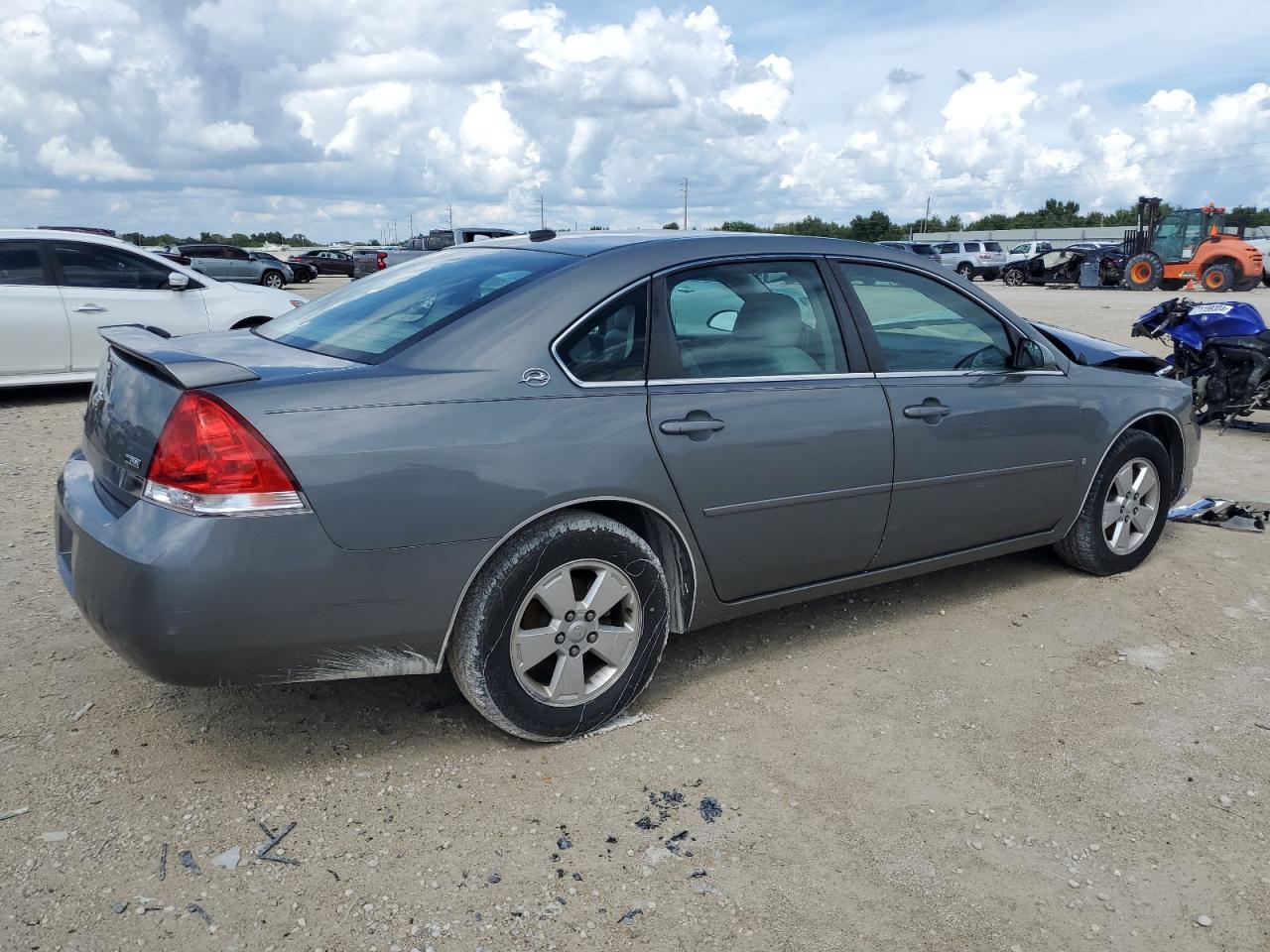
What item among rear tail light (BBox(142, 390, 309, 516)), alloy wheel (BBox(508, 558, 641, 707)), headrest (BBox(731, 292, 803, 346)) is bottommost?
alloy wheel (BBox(508, 558, 641, 707))

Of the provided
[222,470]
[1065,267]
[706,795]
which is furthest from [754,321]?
[1065,267]

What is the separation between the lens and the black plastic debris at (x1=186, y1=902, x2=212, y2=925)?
8.31ft

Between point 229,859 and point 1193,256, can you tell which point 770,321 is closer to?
point 229,859

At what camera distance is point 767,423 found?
360 cm

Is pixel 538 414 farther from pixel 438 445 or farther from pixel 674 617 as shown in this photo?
pixel 674 617

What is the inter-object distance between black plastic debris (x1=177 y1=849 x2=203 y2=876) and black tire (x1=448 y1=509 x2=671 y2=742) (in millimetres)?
846

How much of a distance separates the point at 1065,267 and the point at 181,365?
3595 centimetres

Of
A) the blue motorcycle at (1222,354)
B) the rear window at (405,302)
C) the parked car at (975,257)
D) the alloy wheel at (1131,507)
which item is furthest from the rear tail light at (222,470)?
the parked car at (975,257)

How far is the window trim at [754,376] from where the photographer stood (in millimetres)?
3490

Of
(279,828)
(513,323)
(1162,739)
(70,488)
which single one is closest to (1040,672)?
(1162,739)

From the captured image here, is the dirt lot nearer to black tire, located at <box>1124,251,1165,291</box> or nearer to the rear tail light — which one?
the rear tail light

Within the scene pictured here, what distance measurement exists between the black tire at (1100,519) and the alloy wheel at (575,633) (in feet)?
8.21

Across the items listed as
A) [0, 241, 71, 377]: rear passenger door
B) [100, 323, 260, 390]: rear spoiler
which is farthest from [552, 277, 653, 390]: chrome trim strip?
[0, 241, 71, 377]: rear passenger door

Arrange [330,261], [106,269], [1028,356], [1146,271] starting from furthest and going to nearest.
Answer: [330,261], [1146,271], [106,269], [1028,356]
